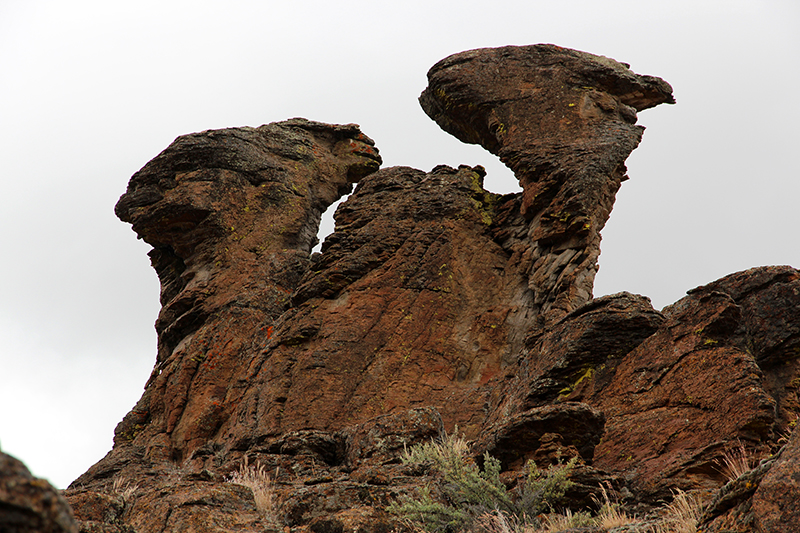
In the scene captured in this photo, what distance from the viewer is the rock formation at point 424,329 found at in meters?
11.4

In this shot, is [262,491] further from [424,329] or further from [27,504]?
[424,329]

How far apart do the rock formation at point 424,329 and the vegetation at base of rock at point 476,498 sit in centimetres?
40

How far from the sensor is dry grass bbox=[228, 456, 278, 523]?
10.1 meters

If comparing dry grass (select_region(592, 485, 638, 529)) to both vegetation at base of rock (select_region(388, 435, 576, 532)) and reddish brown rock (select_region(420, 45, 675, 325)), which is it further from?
reddish brown rock (select_region(420, 45, 675, 325))

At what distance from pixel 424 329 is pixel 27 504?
17.1 m

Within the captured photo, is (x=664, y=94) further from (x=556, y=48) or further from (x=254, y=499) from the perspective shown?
(x=254, y=499)

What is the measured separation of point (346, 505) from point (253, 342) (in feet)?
40.4

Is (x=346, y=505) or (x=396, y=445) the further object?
(x=396, y=445)

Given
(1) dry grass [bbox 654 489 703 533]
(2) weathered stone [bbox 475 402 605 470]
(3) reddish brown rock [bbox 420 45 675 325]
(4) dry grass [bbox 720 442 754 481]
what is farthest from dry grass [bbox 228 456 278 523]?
(3) reddish brown rock [bbox 420 45 675 325]

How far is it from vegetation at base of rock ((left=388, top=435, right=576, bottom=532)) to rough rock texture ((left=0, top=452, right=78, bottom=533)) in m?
6.36

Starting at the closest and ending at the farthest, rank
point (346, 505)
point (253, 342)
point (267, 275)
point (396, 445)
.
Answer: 1. point (346, 505)
2. point (396, 445)
3. point (253, 342)
4. point (267, 275)

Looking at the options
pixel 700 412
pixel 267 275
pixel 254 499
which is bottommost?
pixel 700 412

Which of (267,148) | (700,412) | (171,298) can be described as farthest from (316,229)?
(700,412)

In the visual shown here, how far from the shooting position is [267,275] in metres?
24.2
